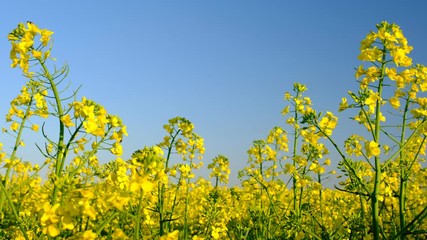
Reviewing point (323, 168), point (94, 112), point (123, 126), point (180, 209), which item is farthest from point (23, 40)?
point (180, 209)

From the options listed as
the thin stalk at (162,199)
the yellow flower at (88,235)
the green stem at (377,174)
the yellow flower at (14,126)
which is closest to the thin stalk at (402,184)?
the green stem at (377,174)

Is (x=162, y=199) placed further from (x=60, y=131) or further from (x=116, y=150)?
(x=60, y=131)

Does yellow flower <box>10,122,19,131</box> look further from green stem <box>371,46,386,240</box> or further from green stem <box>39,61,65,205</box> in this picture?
green stem <box>371,46,386,240</box>

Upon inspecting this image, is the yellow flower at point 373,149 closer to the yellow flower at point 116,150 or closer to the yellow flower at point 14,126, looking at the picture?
the yellow flower at point 116,150

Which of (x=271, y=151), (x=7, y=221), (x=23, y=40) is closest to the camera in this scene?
(x=23, y=40)

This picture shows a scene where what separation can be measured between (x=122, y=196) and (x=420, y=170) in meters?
5.95

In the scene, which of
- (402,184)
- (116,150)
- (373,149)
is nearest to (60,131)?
(116,150)

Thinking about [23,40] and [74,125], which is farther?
[23,40]

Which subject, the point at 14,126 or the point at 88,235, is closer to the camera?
the point at 88,235

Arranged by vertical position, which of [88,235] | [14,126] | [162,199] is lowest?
[88,235]

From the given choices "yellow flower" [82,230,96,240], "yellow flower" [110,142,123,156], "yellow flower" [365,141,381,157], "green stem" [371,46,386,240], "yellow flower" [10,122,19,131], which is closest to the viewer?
"yellow flower" [82,230,96,240]

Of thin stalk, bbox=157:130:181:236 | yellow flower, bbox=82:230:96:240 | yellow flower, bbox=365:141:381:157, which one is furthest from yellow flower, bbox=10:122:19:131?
yellow flower, bbox=365:141:381:157

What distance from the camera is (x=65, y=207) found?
189 cm

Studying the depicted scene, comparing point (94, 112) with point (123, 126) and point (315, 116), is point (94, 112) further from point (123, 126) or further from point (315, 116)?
point (315, 116)
